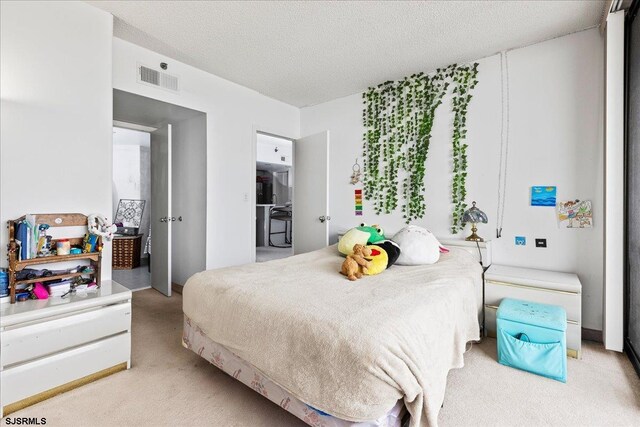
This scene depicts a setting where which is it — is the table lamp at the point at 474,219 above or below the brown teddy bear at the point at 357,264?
above

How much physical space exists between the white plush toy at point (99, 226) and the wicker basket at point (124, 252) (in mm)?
3181

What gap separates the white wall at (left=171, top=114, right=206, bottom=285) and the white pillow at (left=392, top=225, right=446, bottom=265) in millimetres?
2276

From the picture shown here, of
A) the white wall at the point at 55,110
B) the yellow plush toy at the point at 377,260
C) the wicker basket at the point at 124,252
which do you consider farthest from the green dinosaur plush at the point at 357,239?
the wicker basket at the point at 124,252

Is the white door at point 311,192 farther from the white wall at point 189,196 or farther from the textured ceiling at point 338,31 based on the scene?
the white wall at point 189,196

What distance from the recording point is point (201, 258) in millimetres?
3650

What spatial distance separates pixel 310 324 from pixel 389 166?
267 cm

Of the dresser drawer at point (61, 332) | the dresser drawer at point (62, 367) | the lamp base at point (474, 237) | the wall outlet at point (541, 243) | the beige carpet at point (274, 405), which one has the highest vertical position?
the lamp base at point (474, 237)

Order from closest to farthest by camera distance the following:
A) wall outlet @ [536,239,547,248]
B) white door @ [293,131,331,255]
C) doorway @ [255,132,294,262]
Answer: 1. wall outlet @ [536,239,547,248]
2. white door @ [293,131,331,255]
3. doorway @ [255,132,294,262]

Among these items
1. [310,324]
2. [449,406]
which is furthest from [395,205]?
[310,324]

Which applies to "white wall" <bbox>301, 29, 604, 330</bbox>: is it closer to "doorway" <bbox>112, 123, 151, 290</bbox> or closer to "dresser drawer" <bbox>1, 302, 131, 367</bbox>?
"dresser drawer" <bbox>1, 302, 131, 367</bbox>

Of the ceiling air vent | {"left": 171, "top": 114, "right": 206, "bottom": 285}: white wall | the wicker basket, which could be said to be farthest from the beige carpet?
the wicker basket

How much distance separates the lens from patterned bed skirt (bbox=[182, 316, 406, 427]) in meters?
1.30

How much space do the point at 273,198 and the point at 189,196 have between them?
16.7ft

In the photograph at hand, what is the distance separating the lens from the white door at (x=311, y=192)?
160 inches
